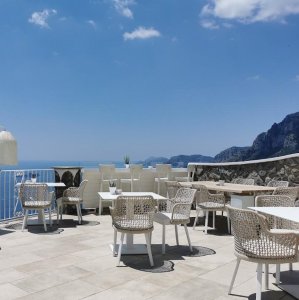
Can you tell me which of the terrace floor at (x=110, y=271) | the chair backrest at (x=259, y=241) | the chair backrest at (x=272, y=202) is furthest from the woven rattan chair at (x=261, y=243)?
the chair backrest at (x=272, y=202)

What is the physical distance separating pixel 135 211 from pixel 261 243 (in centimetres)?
167

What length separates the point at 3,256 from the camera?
15.1 feet

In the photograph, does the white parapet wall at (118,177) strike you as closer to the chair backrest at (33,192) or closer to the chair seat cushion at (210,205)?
the chair backrest at (33,192)

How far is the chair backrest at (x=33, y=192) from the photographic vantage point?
632 centimetres

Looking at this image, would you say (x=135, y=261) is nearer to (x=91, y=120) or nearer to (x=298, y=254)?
(x=298, y=254)

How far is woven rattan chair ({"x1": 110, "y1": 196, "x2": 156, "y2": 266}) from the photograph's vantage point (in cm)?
425

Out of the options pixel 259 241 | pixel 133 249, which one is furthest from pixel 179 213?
pixel 259 241

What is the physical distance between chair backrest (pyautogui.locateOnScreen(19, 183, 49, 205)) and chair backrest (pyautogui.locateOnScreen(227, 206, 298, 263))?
13.6ft

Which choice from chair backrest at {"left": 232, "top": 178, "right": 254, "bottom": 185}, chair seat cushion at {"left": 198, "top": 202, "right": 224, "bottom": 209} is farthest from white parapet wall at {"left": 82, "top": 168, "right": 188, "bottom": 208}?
chair seat cushion at {"left": 198, "top": 202, "right": 224, "bottom": 209}

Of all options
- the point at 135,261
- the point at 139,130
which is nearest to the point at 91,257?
the point at 135,261

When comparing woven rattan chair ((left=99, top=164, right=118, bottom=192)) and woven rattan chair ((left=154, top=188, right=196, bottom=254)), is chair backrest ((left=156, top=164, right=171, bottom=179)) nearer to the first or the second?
woven rattan chair ((left=99, top=164, right=118, bottom=192))

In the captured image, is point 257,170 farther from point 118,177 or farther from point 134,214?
point 134,214

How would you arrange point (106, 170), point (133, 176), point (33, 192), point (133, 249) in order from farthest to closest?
point (133, 176) < point (106, 170) < point (33, 192) < point (133, 249)

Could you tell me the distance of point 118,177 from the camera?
912 centimetres
